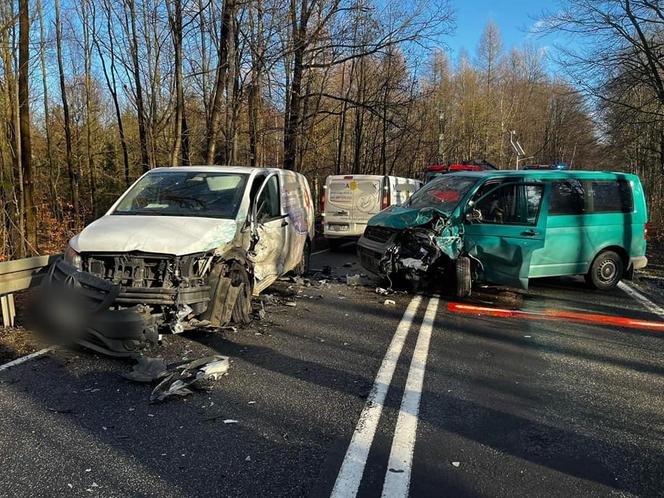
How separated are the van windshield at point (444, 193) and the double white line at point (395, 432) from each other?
3.17 meters

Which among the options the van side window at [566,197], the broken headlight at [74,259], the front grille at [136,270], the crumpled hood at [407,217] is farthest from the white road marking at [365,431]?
the van side window at [566,197]

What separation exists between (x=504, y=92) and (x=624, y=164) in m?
20.5

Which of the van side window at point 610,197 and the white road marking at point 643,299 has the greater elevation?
the van side window at point 610,197

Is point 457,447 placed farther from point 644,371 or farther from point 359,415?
point 644,371

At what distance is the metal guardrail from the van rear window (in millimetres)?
7472

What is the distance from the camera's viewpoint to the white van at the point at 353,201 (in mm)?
13508

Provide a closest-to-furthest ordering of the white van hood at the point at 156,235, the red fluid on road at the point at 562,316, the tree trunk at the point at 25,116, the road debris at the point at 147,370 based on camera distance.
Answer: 1. the road debris at the point at 147,370
2. the white van hood at the point at 156,235
3. the red fluid on road at the point at 562,316
4. the tree trunk at the point at 25,116

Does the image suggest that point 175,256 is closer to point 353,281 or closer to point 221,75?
point 353,281

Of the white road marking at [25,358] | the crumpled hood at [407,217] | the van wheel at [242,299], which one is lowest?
the white road marking at [25,358]

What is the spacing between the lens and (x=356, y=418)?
154 inches

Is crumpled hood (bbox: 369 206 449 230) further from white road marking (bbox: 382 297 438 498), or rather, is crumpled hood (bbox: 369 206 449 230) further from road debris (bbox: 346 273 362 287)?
white road marking (bbox: 382 297 438 498)

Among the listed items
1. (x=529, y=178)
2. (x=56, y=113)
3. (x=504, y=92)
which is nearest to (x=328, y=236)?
(x=529, y=178)

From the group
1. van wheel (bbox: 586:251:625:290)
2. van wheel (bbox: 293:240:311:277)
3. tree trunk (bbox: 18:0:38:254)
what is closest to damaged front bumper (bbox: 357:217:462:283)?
van wheel (bbox: 293:240:311:277)

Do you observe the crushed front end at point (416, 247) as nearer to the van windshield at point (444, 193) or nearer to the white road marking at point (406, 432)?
the van windshield at point (444, 193)
